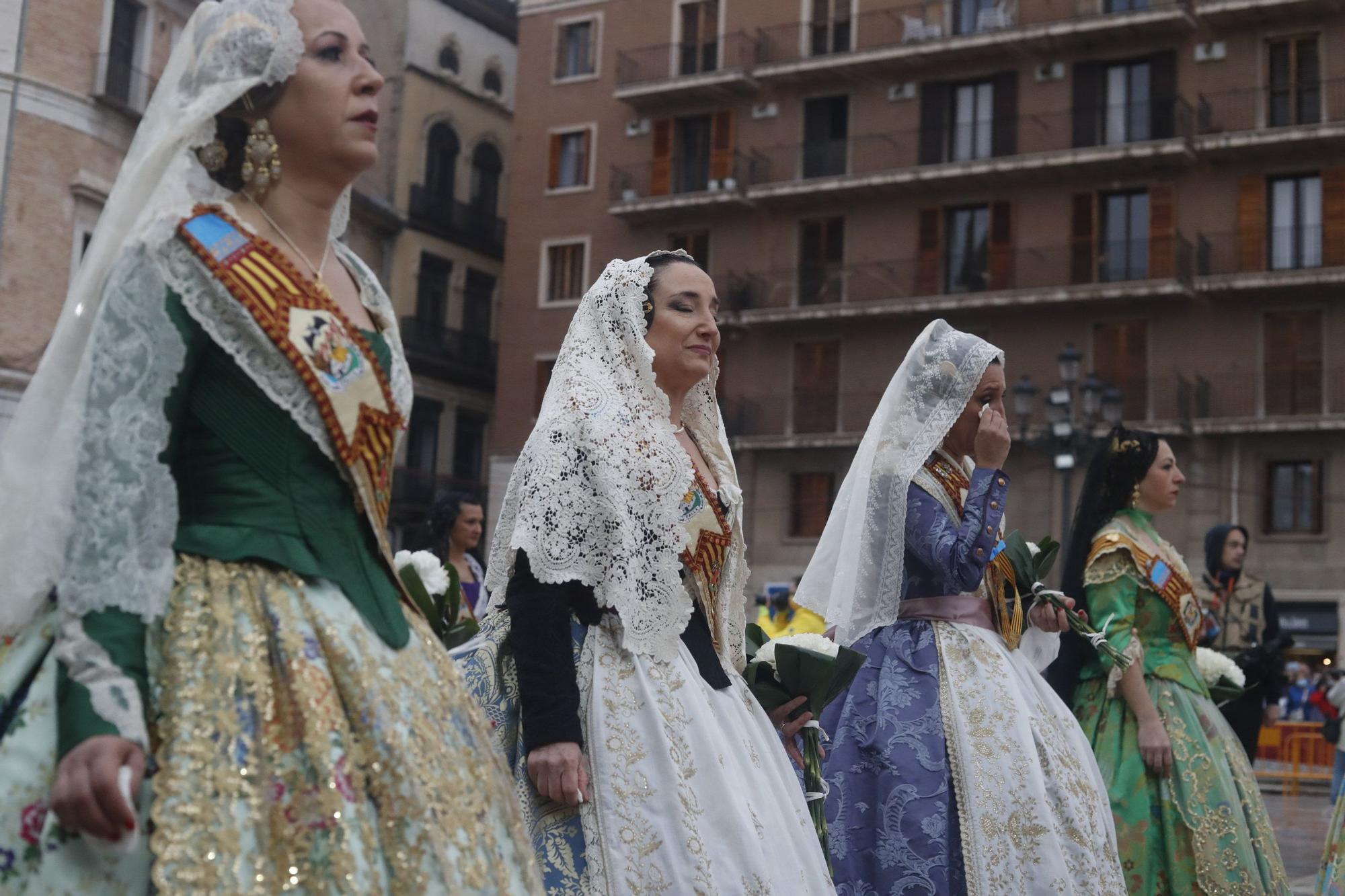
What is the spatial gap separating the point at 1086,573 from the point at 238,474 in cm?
475

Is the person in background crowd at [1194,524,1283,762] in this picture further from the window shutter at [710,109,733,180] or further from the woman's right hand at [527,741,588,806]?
the window shutter at [710,109,733,180]

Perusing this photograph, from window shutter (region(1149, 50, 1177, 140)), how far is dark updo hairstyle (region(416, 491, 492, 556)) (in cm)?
2355

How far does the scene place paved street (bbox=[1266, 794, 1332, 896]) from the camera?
32.4ft

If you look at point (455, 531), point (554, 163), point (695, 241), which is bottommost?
point (455, 531)

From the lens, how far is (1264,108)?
1151 inches

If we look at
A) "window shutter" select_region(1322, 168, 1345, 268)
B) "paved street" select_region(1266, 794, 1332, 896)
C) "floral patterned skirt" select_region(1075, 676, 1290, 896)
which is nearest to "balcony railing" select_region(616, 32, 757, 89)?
"window shutter" select_region(1322, 168, 1345, 268)

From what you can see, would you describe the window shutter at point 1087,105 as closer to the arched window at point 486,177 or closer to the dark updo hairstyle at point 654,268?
the arched window at point 486,177

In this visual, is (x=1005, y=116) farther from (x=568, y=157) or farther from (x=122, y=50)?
(x=122, y=50)

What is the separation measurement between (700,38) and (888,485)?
30.2m

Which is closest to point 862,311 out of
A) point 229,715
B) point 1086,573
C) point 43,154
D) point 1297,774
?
point 1297,774

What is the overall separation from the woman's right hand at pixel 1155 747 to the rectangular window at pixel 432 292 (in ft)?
98.6

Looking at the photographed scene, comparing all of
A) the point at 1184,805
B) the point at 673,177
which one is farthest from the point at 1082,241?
the point at 1184,805

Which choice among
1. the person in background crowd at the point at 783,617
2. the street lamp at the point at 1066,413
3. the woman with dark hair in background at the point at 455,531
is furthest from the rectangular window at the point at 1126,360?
the woman with dark hair in background at the point at 455,531

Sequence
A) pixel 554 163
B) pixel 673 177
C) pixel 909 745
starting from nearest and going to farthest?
pixel 909 745
pixel 673 177
pixel 554 163
